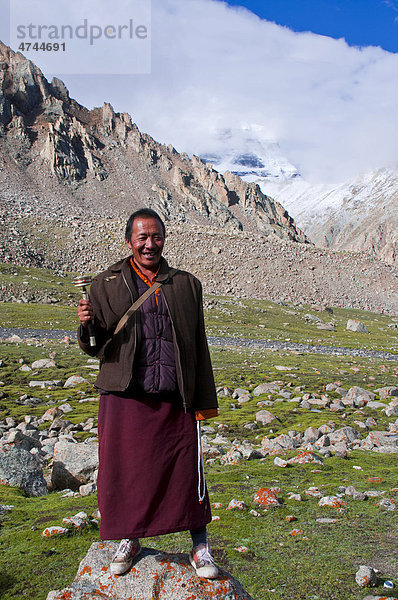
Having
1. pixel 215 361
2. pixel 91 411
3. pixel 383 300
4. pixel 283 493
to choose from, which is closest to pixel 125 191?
pixel 383 300

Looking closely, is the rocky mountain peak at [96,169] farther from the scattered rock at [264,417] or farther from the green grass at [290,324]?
the scattered rock at [264,417]

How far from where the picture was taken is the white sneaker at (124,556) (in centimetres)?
446

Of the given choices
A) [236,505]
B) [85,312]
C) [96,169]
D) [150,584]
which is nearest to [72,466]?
[236,505]

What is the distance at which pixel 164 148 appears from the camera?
516 feet

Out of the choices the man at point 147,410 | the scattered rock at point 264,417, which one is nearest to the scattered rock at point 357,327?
the scattered rock at point 264,417

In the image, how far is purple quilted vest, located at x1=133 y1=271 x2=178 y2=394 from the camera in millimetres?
4582

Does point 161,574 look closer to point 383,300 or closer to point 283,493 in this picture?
point 283,493

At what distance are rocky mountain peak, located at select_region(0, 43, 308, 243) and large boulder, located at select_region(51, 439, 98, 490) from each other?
9773 cm

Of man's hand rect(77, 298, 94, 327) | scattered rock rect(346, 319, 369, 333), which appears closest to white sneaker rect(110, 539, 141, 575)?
man's hand rect(77, 298, 94, 327)

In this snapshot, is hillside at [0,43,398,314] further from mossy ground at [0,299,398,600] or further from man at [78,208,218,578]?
man at [78,208,218,578]

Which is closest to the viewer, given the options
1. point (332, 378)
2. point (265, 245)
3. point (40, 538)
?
point (40, 538)

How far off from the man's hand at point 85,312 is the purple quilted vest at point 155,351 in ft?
1.60

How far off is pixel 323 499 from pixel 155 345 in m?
4.77

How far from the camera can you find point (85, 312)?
4.53 m
